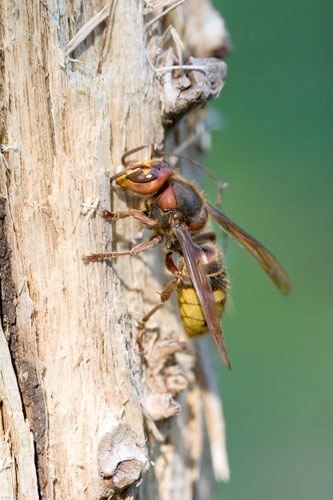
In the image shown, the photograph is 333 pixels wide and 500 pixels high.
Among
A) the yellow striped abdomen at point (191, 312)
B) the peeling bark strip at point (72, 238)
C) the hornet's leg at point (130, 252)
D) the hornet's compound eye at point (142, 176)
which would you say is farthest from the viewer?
the yellow striped abdomen at point (191, 312)

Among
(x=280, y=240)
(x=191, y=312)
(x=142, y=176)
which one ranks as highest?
(x=280, y=240)

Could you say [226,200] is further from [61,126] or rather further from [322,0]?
[61,126]

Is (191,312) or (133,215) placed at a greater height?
(133,215)

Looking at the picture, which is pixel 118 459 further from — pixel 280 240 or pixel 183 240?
pixel 280 240

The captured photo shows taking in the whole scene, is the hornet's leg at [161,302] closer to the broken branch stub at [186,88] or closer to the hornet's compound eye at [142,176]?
the hornet's compound eye at [142,176]

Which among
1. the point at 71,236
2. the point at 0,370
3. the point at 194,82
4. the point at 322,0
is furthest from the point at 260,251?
the point at 322,0

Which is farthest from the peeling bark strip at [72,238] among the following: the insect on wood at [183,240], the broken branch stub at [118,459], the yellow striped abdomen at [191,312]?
the yellow striped abdomen at [191,312]

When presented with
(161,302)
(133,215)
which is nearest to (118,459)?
(161,302)

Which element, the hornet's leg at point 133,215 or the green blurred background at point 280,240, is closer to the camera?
the hornet's leg at point 133,215
